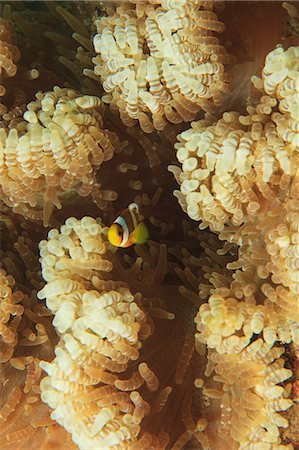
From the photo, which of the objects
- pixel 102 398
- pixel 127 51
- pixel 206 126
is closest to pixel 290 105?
pixel 206 126

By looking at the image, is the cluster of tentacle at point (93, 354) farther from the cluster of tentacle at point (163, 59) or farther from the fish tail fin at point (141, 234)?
the cluster of tentacle at point (163, 59)

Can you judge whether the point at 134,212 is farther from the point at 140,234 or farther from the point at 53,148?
the point at 53,148

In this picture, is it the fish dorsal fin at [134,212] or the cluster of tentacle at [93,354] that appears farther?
the fish dorsal fin at [134,212]

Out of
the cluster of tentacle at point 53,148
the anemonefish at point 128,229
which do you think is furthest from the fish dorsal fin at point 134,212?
the cluster of tentacle at point 53,148

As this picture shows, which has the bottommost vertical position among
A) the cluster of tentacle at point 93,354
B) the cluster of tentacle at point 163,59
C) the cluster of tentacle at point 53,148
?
the cluster of tentacle at point 93,354

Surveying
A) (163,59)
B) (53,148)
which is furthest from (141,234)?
(163,59)

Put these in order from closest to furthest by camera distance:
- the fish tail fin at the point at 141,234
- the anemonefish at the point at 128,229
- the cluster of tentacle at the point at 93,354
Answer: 1. the cluster of tentacle at the point at 93,354
2. the anemonefish at the point at 128,229
3. the fish tail fin at the point at 141,234

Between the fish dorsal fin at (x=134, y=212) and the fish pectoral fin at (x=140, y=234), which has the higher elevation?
the fish dorsal fin at (x=134, y=212)
